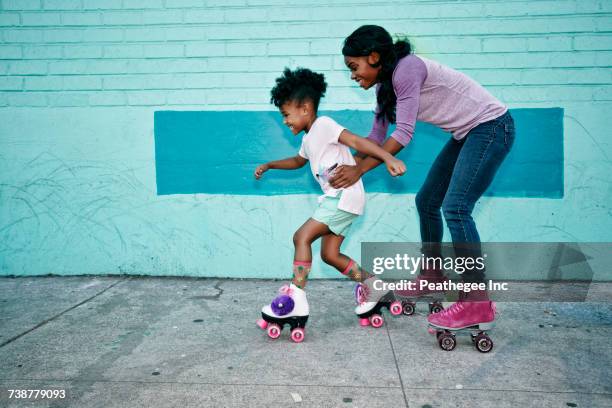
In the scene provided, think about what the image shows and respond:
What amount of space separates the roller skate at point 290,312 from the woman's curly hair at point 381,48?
136 centimetres

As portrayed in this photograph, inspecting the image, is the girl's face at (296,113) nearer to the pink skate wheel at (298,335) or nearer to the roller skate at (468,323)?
the pink skate wheel at (298,335)

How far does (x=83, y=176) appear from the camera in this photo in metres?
4.79

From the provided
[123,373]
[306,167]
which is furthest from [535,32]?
[123,373]

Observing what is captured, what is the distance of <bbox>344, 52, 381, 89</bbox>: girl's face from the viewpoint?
3.00 meters

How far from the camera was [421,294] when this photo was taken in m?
3.65

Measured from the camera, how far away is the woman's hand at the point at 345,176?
10.1 ft

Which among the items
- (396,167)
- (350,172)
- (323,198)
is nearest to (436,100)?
(396,167)

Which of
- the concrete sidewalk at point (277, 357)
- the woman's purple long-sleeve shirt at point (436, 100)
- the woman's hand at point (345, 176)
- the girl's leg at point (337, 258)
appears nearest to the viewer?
the concrete sidewalk at point (277, 357)

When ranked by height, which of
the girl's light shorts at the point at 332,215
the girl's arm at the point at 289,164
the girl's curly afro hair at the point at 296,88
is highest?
A: the girl's curly afro hair at the point at 296,88

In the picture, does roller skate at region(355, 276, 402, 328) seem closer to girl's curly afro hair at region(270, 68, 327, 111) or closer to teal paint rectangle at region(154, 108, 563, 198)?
girl's curly afro hair at region(270, 68, 327, 111)

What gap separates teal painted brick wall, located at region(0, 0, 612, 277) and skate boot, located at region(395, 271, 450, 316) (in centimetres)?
101

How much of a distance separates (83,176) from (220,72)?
1.61m

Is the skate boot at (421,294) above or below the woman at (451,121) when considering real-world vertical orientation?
below

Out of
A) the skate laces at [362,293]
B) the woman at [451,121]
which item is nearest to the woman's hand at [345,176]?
the woman at [451,121]
